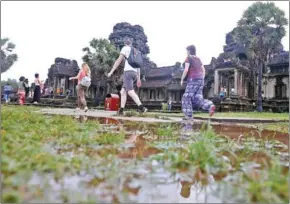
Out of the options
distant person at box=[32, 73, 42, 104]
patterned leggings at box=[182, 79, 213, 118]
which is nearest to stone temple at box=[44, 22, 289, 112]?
distant person at box=[32, 73, 42, 104]

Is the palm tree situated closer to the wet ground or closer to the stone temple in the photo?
the stone temple

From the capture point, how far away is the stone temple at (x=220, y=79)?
2733 centimetres

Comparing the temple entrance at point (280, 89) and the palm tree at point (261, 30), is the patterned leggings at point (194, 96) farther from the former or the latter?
the temple entrance at point (280, 89)

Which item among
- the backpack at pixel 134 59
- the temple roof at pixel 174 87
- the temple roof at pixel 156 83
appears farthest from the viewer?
the temple roof at pixel 156 83

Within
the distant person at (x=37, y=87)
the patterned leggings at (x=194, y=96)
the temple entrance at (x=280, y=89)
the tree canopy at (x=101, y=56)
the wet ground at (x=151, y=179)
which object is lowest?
the wet ground at (x=151, y=179)

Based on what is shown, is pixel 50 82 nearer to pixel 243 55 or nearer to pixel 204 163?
pixel 243 55

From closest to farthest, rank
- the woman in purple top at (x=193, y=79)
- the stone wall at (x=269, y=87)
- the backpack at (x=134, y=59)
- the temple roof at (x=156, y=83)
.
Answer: the woman in purple top at (x=193, y=79) < the backpack at (x=134, y=59) < the stone wall at (x=269, y=87) < the temple roof at (x=156, y=83)

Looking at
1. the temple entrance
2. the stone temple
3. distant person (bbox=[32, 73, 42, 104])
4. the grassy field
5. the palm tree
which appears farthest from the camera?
the temple entrance

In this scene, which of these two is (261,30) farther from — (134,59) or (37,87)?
(134,59)

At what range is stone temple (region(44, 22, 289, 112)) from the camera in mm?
27328

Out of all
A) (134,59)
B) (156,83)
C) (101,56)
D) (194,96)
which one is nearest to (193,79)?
(194,96)

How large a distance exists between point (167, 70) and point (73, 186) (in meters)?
35.8

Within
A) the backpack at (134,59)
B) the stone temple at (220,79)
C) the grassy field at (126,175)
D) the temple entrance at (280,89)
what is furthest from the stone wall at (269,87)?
the grassy field at (126,175)

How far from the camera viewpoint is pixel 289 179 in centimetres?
150
